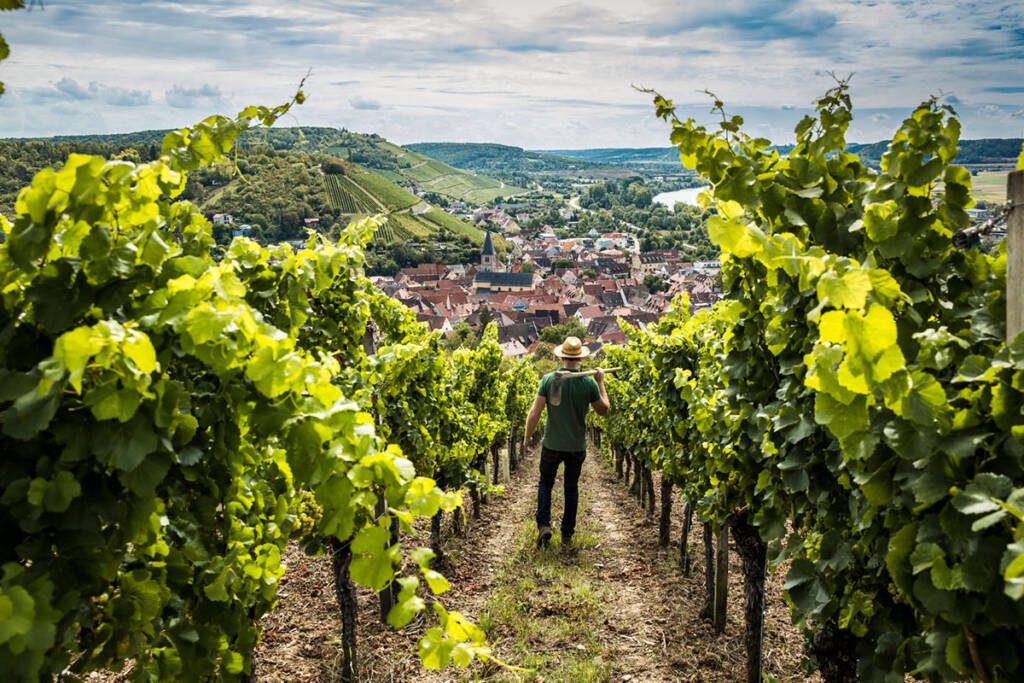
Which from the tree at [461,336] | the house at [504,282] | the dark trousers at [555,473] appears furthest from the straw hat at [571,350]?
the house at [504,282]

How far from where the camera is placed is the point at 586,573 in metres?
6.83

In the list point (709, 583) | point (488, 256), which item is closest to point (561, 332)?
point (488, 256)

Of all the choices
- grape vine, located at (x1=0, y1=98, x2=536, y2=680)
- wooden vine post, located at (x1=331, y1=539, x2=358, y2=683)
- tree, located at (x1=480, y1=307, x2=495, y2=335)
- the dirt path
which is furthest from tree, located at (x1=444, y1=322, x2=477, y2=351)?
grape vine, located at (x1=0, y1=98, x2=536, y2=680)

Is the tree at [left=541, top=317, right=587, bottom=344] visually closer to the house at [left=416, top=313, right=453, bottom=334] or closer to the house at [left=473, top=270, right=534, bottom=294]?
the house at [left=416, top=313, right=453, bottom=334]

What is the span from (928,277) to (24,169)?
48.4 meters

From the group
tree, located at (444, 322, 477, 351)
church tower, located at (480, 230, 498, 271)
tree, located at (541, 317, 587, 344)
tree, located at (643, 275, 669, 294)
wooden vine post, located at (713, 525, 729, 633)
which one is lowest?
tree, located at (541, 317, 587, 344)

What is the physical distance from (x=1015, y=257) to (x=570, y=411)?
5003mm

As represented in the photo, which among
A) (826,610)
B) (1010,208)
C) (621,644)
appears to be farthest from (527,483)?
(1010,208)

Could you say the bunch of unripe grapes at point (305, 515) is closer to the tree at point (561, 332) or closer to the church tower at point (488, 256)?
the tree at point (561, 332)

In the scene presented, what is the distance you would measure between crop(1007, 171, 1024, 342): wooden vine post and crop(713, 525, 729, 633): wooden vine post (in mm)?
3794

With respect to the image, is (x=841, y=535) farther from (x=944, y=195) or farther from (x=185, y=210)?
(x=185, y=210)

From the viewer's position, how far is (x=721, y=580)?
Answer: 5418 millimetres

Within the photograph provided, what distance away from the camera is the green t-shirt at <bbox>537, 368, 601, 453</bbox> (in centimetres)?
677

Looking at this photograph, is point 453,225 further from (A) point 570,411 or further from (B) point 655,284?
(A) point 570,411
